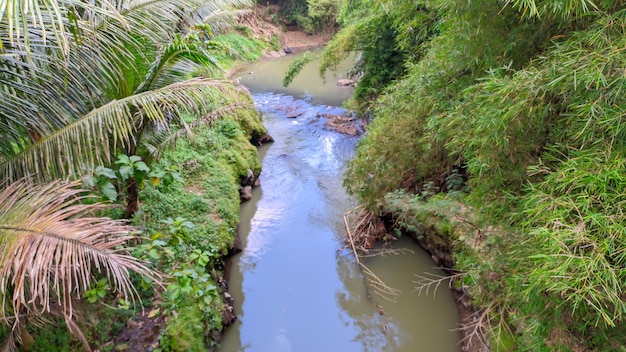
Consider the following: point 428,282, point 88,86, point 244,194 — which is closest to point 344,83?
point 244,194

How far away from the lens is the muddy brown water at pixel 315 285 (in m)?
4.00

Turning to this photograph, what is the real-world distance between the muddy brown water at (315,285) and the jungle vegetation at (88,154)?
75 centimetres

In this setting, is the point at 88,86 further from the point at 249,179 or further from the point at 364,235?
the point at 249,179

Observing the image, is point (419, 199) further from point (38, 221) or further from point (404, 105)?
point (38, 221)

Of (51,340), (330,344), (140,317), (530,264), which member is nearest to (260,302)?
(330,344)

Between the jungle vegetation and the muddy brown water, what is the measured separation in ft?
2.47

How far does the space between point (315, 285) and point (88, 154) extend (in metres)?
3.24

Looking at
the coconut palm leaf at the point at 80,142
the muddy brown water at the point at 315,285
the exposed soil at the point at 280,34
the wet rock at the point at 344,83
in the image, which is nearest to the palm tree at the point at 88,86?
the coconut palm leaf at the point at 80,142

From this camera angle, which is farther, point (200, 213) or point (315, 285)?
point (200, 213)

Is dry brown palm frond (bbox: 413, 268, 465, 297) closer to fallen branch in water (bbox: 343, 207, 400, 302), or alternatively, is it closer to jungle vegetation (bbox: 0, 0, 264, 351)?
fallen branch in water (bbox: 343, 207, 400, 302)

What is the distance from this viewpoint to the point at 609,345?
1.86m

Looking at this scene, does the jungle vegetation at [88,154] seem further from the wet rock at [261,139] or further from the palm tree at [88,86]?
the wet rock at [261,139]

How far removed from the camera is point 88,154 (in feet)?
7.97

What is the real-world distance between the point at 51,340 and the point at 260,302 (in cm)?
222
